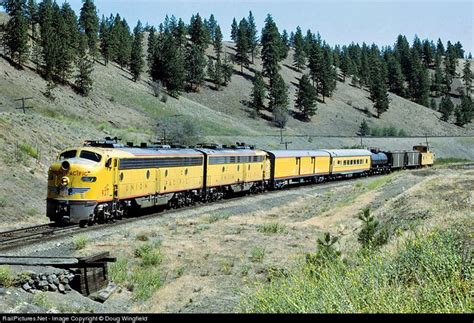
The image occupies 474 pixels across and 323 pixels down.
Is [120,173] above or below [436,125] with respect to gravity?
below

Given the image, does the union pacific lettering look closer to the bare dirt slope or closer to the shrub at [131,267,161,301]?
the bare dirt slope

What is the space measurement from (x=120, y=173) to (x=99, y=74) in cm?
9018

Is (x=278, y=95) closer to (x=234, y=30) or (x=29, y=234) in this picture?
(x=234, y=30)

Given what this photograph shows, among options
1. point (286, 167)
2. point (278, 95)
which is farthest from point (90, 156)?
point (278, 95)

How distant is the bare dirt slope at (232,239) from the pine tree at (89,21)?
98.1 metres

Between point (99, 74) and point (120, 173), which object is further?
point (99, 74)

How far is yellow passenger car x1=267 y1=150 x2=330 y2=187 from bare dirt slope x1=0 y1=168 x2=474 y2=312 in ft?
38.3

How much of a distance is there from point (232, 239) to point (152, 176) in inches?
260

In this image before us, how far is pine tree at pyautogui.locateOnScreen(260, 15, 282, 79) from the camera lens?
14325 centimetres

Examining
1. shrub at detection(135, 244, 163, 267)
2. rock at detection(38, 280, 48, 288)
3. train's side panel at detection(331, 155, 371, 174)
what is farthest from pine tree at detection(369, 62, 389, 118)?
rock at detection(38, 280, 48, 288)

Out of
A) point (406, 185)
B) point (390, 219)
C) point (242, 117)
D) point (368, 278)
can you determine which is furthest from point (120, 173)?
point (242, 117)

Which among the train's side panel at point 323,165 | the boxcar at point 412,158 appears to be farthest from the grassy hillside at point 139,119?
the boxcar at point 412,158

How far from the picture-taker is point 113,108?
91.4m

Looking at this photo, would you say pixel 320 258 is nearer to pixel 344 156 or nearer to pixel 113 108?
pixel 344 156
